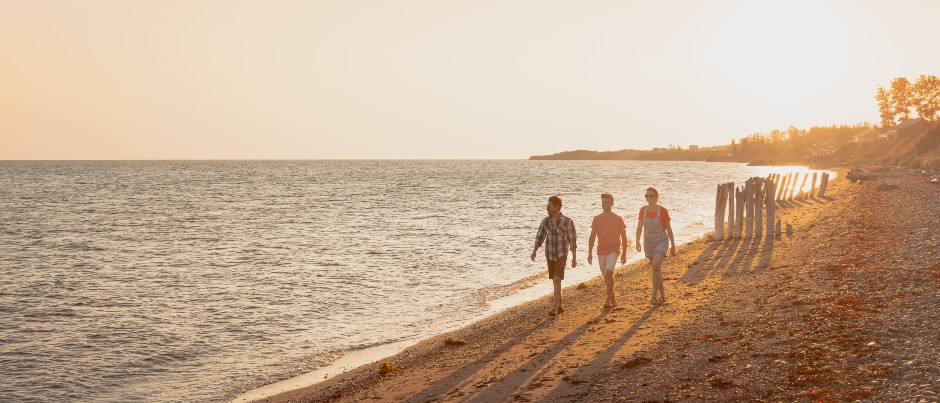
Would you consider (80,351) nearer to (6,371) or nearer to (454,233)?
(6,371)

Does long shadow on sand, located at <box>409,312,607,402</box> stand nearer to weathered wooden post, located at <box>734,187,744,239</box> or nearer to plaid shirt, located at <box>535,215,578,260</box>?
plaid shirt, located at <box>535,215,578,260</box>

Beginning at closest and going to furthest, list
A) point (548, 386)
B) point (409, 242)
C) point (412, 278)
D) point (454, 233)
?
point (548, 386) → point (412, 278) → point (409, 242) → point (454, 233)

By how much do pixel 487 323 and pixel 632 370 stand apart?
5.32 metres

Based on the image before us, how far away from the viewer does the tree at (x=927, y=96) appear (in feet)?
370

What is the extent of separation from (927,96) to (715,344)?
12989cm

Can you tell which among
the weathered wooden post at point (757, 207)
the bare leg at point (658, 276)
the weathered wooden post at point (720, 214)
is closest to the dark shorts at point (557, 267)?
the bare leg at point (658, 276)

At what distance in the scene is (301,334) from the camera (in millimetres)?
13562

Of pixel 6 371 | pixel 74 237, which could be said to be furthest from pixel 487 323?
pixel 74 237

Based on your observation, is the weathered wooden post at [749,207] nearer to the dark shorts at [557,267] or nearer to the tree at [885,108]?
the dark shorts at [557,267]

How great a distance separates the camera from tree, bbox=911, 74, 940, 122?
113 meters

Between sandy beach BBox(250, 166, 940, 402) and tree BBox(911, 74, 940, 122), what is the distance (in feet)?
388

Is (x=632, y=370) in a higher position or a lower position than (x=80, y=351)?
higher

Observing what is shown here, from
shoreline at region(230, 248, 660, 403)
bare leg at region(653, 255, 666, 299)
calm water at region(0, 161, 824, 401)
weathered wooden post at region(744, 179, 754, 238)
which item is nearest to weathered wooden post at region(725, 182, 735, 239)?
weathered wooden post at region(744, 179, 754, 238)

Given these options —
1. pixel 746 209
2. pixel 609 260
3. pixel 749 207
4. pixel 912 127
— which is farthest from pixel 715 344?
pixel 912 127
